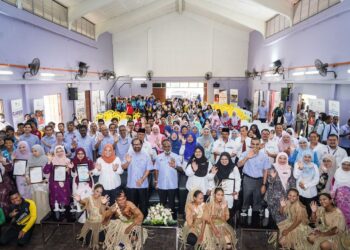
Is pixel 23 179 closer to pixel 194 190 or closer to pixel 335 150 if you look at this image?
pixel 194 190

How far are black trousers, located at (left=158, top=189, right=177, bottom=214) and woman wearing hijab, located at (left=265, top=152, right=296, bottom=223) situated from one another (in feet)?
5.73

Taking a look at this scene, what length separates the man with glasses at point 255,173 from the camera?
16.0ft

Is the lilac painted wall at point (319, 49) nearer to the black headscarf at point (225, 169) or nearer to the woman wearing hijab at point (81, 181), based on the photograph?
the black headscarf at point (225, 169)

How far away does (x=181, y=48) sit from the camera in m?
19.8

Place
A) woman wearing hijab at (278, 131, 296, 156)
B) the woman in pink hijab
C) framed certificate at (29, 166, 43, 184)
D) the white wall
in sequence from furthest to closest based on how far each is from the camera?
1. the white wall
2. the woman in pink hijab
3. woman wearing hijab at (278, 131, 296, 156)
4. framed certificate at (29, 166, 43, 184)

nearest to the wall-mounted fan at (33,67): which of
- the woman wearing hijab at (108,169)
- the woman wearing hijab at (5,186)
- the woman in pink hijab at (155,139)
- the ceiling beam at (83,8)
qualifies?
the ceiling beam at (83,8)

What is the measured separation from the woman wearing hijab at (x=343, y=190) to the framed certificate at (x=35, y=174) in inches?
205

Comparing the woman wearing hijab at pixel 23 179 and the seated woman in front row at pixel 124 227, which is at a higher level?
the woman wearing hijab at pixel 23 179

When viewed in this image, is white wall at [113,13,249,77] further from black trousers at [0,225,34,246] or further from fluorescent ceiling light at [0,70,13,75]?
black trousers at [0,225,34,246]

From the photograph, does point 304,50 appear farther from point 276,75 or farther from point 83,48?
point 83,48

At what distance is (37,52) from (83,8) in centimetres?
333

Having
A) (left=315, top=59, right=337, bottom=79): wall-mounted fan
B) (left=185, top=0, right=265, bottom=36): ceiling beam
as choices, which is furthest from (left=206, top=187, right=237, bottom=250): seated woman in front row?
(left=185, top=0, right=265, bottom=36): ceiling beam

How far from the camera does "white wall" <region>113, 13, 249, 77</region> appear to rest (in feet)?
63.7

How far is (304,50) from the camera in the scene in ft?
36.5
